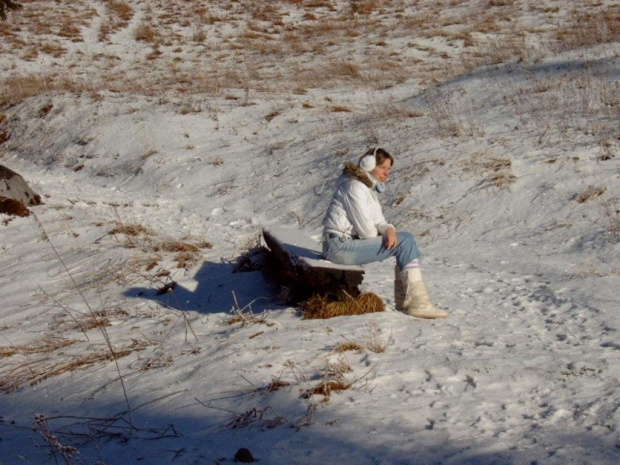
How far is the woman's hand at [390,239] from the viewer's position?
217 inches

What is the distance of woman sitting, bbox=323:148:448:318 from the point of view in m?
5.58

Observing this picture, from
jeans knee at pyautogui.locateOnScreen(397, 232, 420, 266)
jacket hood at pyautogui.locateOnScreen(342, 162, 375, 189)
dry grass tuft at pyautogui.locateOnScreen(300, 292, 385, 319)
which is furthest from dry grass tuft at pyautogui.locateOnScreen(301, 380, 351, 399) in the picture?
jacket hood at pyautogui.locateOnScreen(342, 162, 375, 189)

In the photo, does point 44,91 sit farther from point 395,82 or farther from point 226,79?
point 395,82

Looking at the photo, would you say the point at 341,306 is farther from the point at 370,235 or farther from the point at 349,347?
the point at 349,347

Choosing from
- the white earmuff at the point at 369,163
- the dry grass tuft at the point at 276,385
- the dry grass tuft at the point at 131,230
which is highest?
the white earmuff at the point at 369,163

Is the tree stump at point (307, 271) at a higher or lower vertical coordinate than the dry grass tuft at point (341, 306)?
higher

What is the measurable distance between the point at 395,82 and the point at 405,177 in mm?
7187

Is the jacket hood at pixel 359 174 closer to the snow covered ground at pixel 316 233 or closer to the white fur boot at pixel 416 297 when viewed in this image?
the white fur boot at pixel 416 297

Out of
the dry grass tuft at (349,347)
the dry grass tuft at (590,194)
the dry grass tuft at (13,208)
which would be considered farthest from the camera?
the dry grass tuft at (13,208)

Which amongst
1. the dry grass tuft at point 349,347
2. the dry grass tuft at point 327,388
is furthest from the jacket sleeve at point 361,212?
the dry grass tuft at point 327,388

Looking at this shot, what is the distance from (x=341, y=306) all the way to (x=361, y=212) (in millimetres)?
801

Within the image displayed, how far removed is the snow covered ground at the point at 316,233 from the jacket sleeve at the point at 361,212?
2.35 feet

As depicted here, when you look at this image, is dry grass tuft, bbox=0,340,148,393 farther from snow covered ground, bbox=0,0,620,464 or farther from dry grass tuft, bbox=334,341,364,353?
dry grass tuft, bbox=334,341,364,353

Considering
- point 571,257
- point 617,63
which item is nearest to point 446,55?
point 617,63
